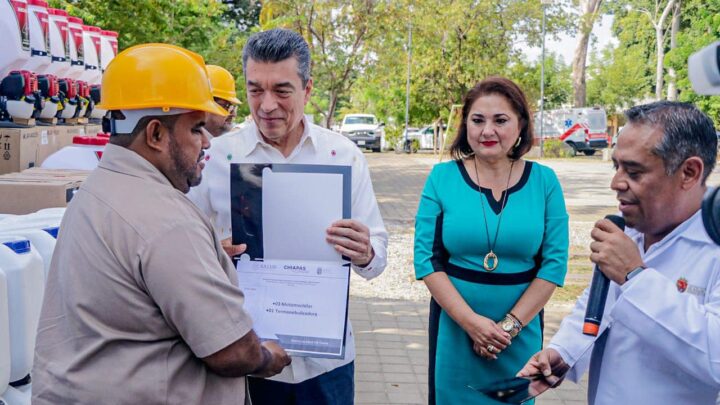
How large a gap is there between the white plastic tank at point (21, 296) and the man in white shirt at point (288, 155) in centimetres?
60

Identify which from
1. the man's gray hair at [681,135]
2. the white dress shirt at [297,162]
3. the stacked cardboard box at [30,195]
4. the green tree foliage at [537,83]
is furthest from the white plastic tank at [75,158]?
the green tree foliage at [537,83]

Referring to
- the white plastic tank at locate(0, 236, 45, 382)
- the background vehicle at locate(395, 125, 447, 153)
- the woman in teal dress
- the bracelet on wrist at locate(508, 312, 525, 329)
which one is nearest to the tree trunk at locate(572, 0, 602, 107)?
the background vehicle at locate(395, 125, 447, 153)

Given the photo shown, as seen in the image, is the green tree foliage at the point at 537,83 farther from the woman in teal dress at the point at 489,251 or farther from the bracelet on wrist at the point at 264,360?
the bracelet on wrist at the point at 264,360

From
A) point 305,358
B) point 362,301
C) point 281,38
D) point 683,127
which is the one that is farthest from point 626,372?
point 362,301

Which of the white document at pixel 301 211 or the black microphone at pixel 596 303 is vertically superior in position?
the white document at pixel 301 211

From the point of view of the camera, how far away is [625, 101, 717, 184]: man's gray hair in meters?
2.17

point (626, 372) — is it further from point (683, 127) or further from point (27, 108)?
point (27, 108)

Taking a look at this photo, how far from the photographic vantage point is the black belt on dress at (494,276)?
3340 mm

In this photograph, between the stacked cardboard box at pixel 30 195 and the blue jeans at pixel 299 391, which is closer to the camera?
the blue jeans at pixel 299 391

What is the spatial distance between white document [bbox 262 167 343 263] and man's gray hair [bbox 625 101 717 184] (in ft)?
3.30

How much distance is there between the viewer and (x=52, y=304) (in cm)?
190

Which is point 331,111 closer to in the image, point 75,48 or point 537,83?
point 75,48

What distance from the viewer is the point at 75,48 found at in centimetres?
686

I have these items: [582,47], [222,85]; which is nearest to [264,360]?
[222,85]
